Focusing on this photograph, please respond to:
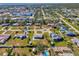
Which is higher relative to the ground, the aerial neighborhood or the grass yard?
the aerial neighborhood

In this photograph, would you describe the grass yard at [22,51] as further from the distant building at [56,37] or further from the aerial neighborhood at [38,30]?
the distant building at [56,37]

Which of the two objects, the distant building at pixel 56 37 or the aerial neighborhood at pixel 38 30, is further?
the distant building at pixel 56 37

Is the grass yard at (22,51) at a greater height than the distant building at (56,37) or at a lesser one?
lesser

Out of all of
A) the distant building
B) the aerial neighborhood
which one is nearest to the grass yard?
the aerial neighborhood

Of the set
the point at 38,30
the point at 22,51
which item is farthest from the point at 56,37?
the point at 22,51

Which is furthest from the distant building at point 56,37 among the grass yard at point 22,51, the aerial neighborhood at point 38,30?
the grass yard at point 22,51

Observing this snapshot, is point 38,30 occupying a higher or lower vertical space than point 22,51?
higher

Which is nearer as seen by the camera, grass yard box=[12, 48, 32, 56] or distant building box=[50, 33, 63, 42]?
grass yard box=[12, 48, 32, 56]

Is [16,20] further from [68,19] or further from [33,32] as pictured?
[68,19]

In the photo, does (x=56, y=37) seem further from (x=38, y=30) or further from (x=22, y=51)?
(x=22, y=51)

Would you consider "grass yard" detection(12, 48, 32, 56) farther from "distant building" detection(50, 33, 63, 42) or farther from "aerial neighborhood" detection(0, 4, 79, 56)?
"distant building" detection(50, 33, 63, 42)

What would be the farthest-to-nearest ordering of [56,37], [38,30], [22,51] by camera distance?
[38,30] < [56,37] < [22,51]
